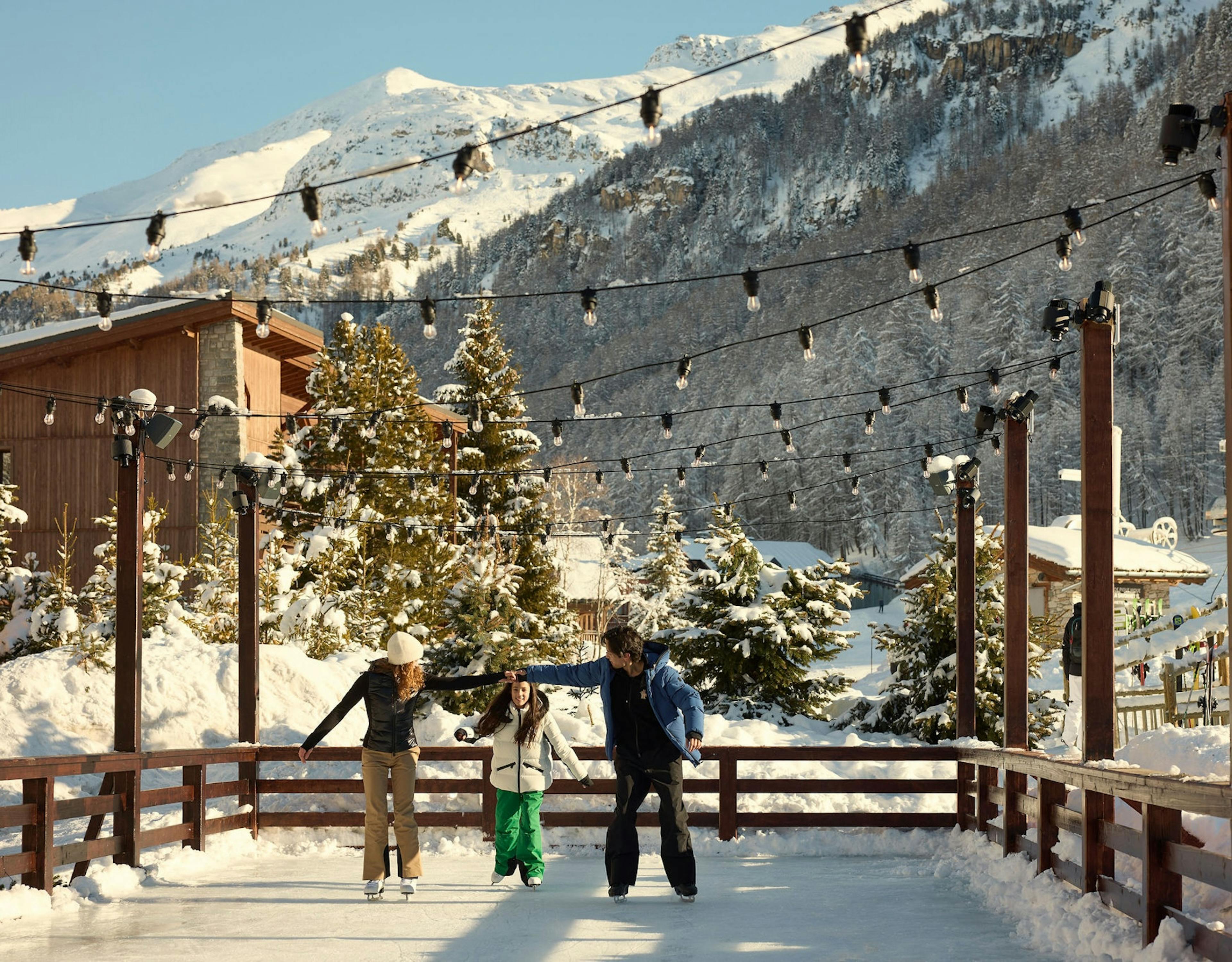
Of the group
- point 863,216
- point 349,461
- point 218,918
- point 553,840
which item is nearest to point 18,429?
point 349,461

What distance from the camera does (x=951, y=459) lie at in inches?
617

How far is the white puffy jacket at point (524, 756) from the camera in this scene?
9.49m

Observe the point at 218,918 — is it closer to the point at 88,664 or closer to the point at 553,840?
the point at 553,840

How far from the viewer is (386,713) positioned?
9102mm

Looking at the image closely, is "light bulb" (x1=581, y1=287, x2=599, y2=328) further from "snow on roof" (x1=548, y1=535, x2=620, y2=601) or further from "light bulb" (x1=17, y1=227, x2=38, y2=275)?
"snow on roof" (x1=548, y1=535, x2=620, y2=601)

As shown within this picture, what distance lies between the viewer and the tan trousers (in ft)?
30.0

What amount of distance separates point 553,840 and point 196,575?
18.4 meters

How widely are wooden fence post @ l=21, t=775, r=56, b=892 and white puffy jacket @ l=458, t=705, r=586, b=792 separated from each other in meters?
2.67

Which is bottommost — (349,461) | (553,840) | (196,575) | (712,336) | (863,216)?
(553,840)

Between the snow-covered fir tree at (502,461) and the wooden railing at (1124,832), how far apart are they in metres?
24.0

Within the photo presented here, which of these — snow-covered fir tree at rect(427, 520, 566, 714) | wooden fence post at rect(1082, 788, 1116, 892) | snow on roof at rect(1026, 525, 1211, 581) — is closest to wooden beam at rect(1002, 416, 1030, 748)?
wooden fence post at rect(1082, 788, 1116, 892)

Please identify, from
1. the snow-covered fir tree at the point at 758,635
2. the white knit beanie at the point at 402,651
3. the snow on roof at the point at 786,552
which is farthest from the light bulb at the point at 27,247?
the snow on roof at the point at 786,552

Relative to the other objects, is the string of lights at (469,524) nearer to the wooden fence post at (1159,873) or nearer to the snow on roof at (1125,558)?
the wooden fence post at (1159,873)

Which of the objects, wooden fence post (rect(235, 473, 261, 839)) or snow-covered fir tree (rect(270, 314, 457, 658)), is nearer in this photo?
wooden fence post (rect(235, 473, 261, 839))
